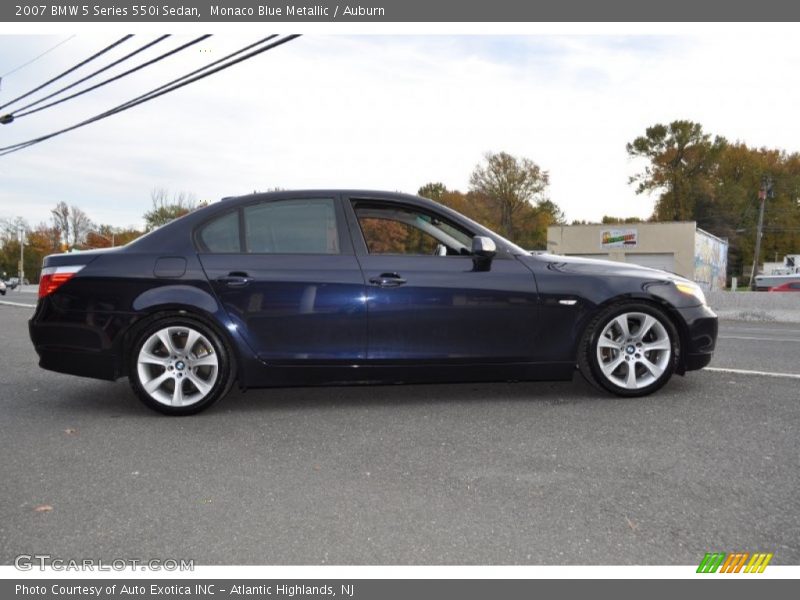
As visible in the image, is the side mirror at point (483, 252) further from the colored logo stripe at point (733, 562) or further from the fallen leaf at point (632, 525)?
the colored logo stripe at point (733, 562)

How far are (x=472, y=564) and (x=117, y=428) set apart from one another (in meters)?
2.82

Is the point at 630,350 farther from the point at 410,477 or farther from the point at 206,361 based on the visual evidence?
the point at 206,361

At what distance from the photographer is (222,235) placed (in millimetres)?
4629

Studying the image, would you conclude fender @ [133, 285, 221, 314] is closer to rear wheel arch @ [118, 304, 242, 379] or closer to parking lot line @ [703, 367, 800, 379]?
rear wheel arch @ [118, 304, 242, 379]

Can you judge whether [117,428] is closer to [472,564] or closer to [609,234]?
[472,564]

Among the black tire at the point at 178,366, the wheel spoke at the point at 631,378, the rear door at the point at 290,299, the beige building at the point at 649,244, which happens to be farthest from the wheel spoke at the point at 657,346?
the beige building at the point at 649,244

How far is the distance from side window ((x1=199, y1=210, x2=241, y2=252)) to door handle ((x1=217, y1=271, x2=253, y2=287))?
0.69ft

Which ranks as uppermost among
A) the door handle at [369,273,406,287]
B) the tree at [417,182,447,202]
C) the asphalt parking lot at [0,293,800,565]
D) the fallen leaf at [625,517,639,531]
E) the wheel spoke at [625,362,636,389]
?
the tree at [417,182,447,202]

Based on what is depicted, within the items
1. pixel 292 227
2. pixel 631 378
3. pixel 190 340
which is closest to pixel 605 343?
pixel 631 378


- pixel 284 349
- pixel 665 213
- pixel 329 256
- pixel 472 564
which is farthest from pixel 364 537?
pixel 665 213

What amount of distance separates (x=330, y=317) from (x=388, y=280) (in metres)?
0.48

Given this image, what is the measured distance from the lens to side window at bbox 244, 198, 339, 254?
4.64 meters

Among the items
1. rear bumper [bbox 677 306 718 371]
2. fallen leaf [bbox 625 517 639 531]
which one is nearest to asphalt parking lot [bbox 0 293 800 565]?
fallen leaf [bbox 625 517 639 531]

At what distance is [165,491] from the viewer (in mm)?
3029
